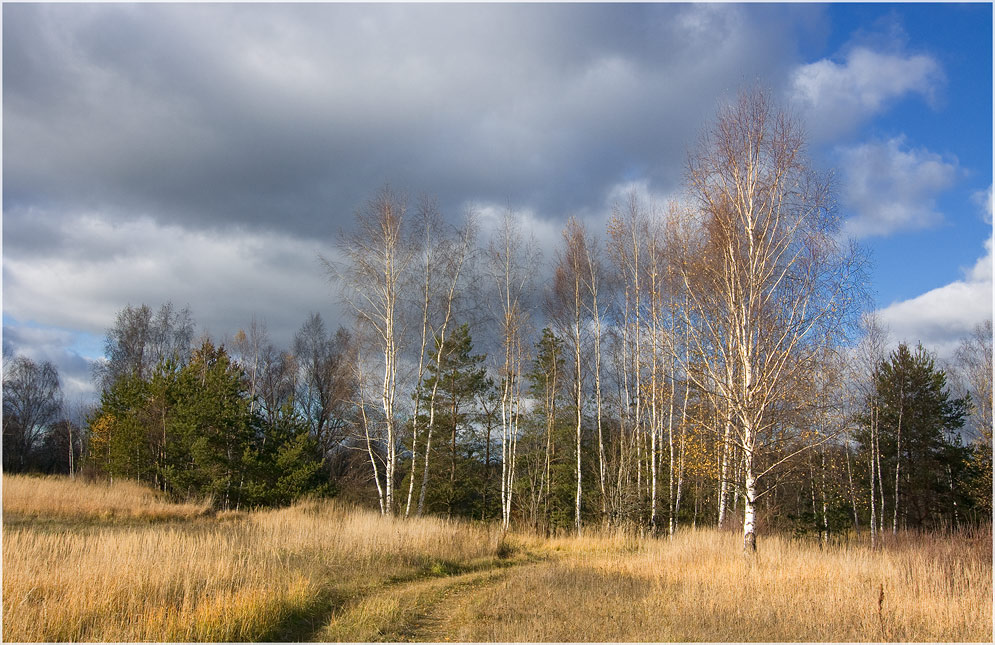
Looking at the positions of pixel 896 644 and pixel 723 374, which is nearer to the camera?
pixel 896 644

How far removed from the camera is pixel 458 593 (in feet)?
30.8

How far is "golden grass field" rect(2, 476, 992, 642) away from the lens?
617 centimetres

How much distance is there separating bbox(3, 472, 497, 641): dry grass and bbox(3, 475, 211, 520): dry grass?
1024cm

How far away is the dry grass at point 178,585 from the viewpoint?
19.3 feet

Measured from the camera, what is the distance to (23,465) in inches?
1692

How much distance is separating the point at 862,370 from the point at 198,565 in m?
26.1

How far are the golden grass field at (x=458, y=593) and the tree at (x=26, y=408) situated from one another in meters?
45.9

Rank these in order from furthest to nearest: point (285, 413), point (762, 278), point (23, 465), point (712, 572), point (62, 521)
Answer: point (23, 465) < point (285, 413) < point (62, 521) < point (762, 278) < point (712, 572)

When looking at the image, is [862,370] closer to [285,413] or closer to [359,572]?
[359,572]

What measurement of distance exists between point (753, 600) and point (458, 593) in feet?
14.8

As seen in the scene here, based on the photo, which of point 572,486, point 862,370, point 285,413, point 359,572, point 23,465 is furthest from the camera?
point 23,465

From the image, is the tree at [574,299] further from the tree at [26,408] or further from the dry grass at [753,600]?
the tree at [26,408]

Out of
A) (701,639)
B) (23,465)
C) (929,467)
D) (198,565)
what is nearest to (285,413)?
(198,565)

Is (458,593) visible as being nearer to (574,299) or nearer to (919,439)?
(574,299)
